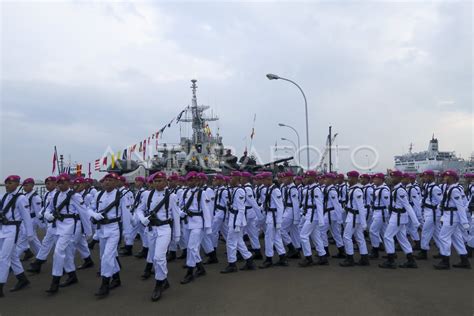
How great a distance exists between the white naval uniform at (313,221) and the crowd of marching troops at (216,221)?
0.07 ft

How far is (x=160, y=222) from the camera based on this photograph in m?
6.15

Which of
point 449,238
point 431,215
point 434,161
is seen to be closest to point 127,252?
point 449,238

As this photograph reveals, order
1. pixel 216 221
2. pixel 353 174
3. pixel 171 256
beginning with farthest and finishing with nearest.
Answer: pixel 216 221, pixel 171 256, pixel 353 174

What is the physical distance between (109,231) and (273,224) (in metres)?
3.63

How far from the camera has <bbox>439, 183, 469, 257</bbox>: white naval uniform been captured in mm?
7688

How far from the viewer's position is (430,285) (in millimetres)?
6516

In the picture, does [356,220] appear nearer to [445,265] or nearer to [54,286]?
[445,265]

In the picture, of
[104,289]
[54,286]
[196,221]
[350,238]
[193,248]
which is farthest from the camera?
[350,238]

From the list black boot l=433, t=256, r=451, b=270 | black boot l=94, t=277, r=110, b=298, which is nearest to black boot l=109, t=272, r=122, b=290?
black boot l=94, t=277, r=110, b=298

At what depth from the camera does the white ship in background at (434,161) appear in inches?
2369

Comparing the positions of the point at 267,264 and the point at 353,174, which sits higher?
the point at 353,174

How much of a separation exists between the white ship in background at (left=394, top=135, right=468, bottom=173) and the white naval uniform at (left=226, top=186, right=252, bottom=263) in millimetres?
60238

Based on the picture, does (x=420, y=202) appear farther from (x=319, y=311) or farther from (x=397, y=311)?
(x=319, y=311)

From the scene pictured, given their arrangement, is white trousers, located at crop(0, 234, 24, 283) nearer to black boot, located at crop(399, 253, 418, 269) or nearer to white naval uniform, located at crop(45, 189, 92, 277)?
white naval uniform, located at crop(45, 189, 92, 277)
